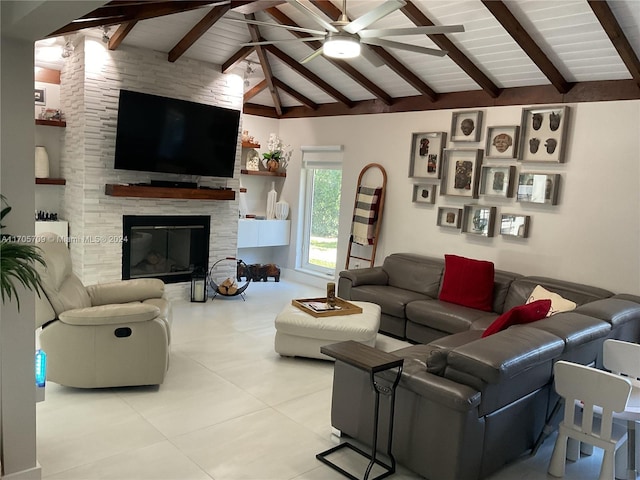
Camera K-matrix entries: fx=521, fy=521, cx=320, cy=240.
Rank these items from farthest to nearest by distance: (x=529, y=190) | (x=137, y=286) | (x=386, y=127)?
(x=386, y=127), (x=529, y=190), (x=137, y=286)

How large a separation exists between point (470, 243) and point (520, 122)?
1.38 metres

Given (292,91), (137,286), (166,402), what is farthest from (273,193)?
(166,402)

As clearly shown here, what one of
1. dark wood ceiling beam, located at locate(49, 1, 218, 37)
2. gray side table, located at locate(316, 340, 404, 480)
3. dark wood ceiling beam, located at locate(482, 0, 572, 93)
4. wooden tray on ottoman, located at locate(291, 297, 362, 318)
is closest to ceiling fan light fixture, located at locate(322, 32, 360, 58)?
dark wood ceiling beam, located at locate(482, 0, 572, 93)

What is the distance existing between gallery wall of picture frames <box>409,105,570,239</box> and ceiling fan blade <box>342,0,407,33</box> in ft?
8.34

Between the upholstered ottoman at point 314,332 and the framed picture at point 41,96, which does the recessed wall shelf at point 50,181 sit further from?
the upholstered ottoman at point 314,332

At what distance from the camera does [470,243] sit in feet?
19.0

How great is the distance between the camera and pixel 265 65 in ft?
21.1

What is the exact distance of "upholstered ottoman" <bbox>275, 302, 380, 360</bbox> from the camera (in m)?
4.42

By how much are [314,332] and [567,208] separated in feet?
8.91

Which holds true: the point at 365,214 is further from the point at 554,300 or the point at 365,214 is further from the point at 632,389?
the point at 632,389

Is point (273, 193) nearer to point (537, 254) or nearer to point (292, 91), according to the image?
point (292, 91)

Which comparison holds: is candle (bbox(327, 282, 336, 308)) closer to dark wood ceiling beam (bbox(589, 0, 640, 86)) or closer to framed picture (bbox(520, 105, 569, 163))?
framed picture (bbox(520, 105, 569, 163))

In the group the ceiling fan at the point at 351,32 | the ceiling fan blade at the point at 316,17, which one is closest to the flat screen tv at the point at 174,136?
the ceiling fan at the point at 351,32

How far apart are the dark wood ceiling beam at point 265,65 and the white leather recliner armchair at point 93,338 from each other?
3149 mm
